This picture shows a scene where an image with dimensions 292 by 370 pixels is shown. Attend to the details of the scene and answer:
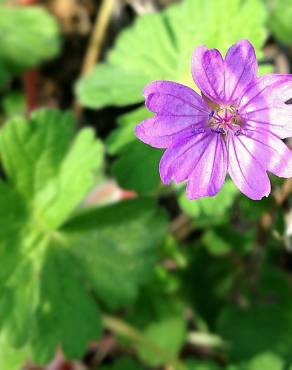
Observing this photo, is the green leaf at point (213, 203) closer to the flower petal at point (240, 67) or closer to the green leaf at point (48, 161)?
the green leaf at point (48, 161)

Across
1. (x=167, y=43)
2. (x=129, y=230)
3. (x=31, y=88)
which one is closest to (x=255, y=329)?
(x=129, y=230)

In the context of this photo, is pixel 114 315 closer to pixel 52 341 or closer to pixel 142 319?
pixel 142 319

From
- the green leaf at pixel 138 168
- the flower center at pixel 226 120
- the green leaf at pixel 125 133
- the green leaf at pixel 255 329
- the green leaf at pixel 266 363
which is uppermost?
the flower center at pixel 226 120

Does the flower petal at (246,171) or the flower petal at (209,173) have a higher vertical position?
the flower petal at (209,173)

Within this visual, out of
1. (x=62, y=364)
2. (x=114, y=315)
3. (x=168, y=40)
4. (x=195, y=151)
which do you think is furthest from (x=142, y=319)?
(x=195, y=151)

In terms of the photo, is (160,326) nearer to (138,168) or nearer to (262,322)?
(262,322)

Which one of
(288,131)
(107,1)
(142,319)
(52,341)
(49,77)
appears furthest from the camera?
(49,77)

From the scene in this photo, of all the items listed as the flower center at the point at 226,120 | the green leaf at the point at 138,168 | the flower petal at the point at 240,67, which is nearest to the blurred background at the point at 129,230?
the green leaf at the point at 138,168

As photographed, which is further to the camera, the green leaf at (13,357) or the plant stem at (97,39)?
the plant stem at (97,39)
